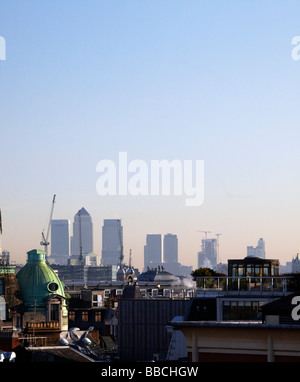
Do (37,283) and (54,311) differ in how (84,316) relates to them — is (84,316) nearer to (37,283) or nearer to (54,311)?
(37,283)

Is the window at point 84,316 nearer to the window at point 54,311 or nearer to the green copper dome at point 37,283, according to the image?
the green copper dome at point 37,283

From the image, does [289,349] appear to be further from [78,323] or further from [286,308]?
[78,323]

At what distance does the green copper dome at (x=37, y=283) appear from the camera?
138 metres

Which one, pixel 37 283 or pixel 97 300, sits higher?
pixel 37 283

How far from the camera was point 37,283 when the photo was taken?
14050cm

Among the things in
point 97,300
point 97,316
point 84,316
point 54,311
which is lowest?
point 84,316

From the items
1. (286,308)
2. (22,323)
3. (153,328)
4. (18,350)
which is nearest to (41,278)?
(22,323)

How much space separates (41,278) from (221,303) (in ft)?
343

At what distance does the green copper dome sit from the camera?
13819cm

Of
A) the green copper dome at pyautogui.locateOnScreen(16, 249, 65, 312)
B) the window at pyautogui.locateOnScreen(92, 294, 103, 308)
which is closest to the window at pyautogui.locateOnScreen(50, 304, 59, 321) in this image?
the green copper dome at pyautogui.locateOnScreen(16, 249, 65, 312)

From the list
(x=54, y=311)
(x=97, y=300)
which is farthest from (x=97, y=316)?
(x=97, y=300)

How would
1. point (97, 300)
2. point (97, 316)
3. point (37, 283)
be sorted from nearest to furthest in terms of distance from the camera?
point (37, 283) < point (97, 316) < point (97, 300)

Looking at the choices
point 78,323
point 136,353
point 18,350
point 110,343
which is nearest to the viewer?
point 18,350

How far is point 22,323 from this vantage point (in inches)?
4875
